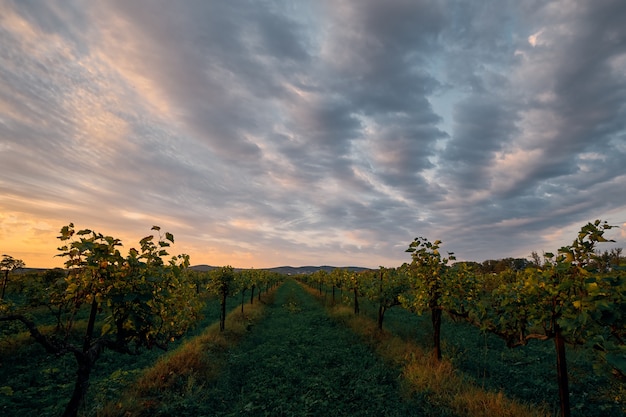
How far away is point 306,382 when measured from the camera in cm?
1020

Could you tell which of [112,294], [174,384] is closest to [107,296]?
[112,294]

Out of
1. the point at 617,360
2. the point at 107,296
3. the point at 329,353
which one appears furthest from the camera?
the point at 329,353

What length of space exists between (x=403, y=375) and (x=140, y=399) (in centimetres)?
823

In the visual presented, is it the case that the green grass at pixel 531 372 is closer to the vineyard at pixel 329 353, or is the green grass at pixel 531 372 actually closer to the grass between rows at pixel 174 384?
the vineyard at pixel 329 353

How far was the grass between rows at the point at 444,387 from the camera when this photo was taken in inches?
281

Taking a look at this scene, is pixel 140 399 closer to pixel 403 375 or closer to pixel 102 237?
pixel 102 237

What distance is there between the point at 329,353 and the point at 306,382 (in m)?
3.21

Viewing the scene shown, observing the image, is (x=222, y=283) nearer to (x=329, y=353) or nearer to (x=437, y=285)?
(x=329, y=353)

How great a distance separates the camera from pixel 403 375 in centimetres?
1016

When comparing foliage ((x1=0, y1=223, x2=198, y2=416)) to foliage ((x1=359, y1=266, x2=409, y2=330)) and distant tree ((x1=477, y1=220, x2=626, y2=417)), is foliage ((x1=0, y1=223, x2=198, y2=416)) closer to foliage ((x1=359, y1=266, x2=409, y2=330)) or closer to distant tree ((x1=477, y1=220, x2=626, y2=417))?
A: distant tree ((x1=477, y1=220, x2=626, y2=417))

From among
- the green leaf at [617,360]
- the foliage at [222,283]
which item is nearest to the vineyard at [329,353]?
the green leaf at [617,360]

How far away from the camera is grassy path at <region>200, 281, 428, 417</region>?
27.2 feet

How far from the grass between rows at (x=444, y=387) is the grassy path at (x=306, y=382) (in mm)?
551

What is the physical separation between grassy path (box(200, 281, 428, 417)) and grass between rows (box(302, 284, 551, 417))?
0.55 metres
